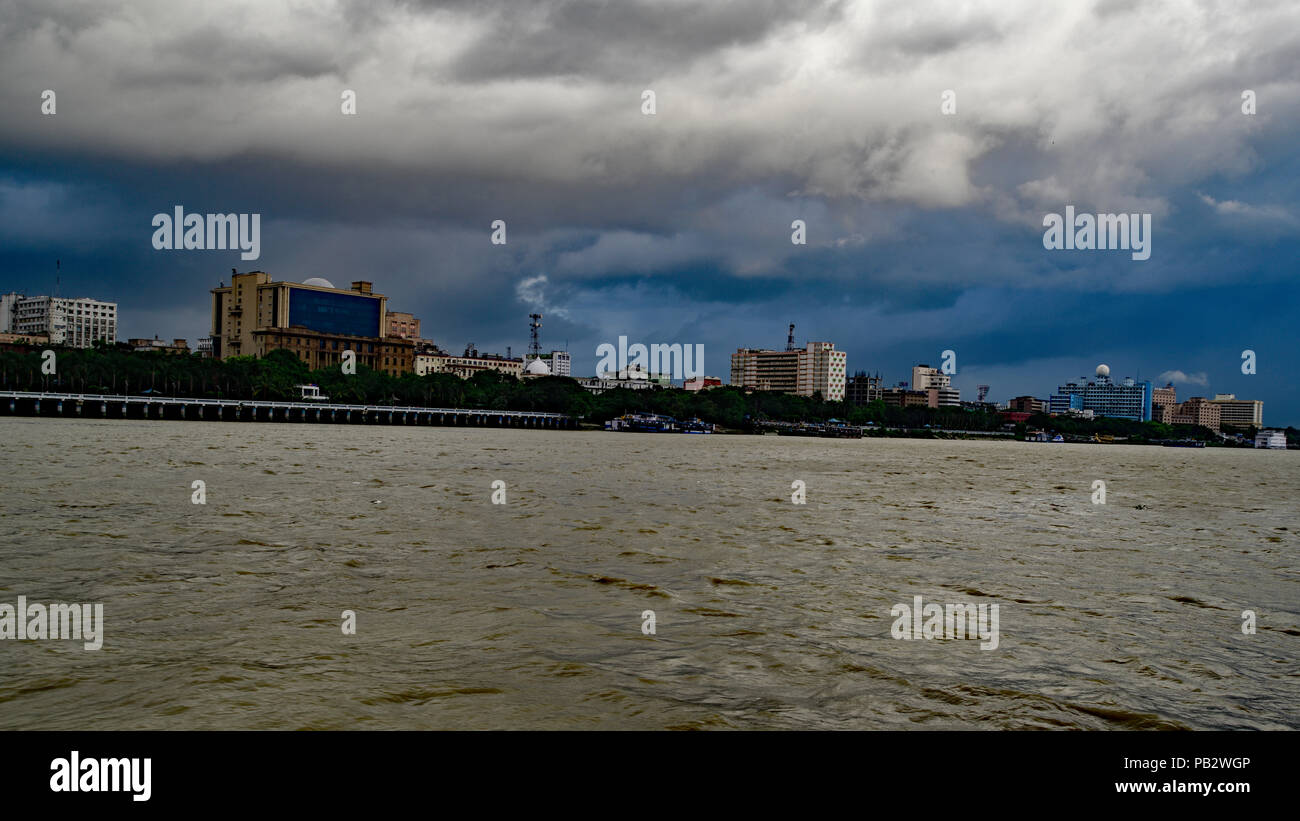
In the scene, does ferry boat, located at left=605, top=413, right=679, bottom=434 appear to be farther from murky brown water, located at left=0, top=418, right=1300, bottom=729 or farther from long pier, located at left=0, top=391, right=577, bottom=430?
murky brown water, located at left=0, top=418, right=1300, bottom=729

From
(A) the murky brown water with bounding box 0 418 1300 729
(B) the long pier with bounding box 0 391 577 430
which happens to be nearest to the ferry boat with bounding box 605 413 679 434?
(B) the long pier with bounding box 0 391 577 430

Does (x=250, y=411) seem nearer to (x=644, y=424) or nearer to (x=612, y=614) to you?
(x=644, y=424)

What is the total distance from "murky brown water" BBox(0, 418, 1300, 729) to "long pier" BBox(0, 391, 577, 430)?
117921mm

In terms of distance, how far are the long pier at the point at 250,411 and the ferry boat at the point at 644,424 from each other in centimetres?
989

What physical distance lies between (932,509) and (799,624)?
72.6 feet

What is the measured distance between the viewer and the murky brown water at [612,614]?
8867mm

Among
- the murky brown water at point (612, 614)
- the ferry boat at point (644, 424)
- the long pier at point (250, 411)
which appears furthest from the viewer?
the ferry boat at point (644, 424)

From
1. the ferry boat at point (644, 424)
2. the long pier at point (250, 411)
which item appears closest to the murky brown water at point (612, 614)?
the long pier at point (250, 411)

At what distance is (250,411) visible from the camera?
508ft

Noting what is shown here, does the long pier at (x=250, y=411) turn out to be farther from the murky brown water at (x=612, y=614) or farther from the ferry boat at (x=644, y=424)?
the murky brown water at (x=612, y=614)

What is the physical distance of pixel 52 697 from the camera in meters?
8.59

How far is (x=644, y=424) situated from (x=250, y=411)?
7545 centimetres
